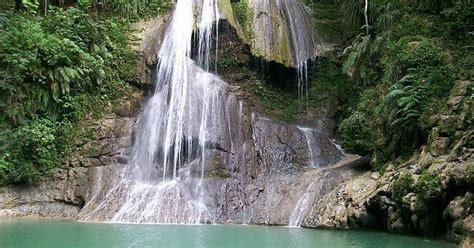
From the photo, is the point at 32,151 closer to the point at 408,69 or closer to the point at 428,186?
the point at 408,69

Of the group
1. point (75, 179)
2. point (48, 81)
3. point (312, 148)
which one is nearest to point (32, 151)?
point (75, 179)

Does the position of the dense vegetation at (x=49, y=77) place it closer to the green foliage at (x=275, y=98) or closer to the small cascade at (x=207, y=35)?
the small cascade at (x=207, y=35)

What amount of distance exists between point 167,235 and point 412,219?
5.46 meters

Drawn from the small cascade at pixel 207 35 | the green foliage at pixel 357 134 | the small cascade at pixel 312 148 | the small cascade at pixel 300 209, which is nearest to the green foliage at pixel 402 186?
the small cascade at pixel 300 209

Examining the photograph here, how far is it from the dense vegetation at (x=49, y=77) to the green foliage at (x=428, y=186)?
1210 cm

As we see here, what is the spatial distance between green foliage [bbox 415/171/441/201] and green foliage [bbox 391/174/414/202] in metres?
0.32

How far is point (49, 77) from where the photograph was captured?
17.6 meters

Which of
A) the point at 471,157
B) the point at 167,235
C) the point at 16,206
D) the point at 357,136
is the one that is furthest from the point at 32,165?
the point at 471,157

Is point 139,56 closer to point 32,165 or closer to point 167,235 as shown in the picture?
point 32,165

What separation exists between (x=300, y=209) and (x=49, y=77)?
33.7 feet

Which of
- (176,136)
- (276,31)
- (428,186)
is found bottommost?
(428,186)

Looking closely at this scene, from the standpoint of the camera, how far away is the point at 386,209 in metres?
11.4

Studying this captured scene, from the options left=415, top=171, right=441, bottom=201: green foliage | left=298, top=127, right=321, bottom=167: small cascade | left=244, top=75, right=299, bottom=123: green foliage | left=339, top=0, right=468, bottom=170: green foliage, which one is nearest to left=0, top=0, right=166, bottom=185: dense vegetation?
left=244, top=75, right=299, bottom=123: green foliage

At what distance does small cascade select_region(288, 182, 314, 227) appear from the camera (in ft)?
44.7
